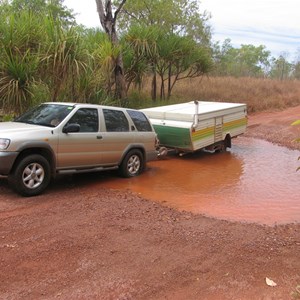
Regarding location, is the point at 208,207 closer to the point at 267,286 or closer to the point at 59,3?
the point at 267,286

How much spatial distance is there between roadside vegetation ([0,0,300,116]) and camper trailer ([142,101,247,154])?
97.0 inches

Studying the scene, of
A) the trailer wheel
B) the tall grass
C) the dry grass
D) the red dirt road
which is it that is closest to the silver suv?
the red dirt road

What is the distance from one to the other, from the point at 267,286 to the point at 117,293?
1.56 m

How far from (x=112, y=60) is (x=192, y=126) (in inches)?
193

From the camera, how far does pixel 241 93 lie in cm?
2816

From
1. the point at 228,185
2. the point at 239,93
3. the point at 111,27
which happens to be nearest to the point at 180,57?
the point at 111,27

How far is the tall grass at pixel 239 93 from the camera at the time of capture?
82.6 feet

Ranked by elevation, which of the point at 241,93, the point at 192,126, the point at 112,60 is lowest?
the point at 192,126

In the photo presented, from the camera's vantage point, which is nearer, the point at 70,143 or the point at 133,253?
the point at 133,253

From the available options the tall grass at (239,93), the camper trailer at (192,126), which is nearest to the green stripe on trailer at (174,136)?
the camper trailer at (192,126)

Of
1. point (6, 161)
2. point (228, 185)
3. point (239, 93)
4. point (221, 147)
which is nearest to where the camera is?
point (6, 161)

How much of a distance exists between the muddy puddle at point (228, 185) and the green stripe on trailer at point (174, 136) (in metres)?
0.53

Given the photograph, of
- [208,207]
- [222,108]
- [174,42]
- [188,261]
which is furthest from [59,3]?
[188,261]

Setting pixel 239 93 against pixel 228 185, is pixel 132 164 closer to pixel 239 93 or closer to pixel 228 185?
pixel 228 185
